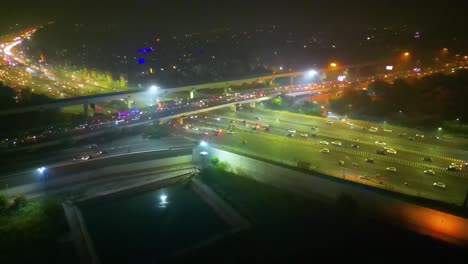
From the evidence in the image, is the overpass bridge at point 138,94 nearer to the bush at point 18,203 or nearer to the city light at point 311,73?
the city light at point 311,73

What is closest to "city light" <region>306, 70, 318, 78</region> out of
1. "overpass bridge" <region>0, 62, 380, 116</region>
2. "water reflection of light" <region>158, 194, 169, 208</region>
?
"overpass bridge" <region>0, 62, 380, 116</region>

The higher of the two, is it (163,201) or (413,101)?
(413,101)

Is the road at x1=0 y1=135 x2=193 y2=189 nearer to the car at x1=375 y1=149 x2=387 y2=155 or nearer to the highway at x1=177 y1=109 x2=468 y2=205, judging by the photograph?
the highway at x1=177 y1=109 x2=468 y2=205

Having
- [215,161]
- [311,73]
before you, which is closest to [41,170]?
[215,161]

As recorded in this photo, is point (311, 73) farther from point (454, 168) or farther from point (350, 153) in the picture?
point (454, 168)

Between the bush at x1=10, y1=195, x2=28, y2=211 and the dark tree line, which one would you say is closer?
the bush at x1=10, y1=195, x2=28, y2=211

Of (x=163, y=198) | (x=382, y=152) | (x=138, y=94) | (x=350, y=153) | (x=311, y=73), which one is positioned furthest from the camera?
(x=311, y=73)
